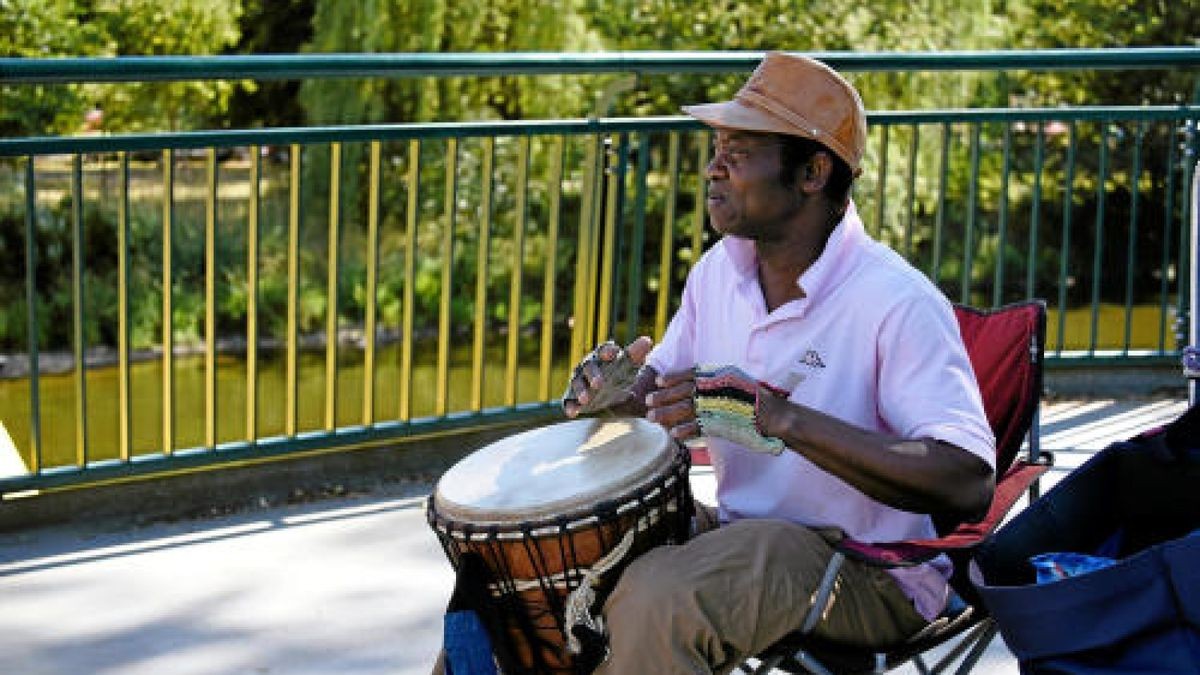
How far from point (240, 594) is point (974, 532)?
87.7 inches

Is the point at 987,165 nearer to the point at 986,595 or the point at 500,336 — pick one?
the point at 500,336

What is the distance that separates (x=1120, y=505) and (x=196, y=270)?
10.2 metres

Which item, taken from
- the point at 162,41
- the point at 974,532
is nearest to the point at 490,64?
the point at 974,532

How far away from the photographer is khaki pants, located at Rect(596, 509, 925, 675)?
10.9 feet

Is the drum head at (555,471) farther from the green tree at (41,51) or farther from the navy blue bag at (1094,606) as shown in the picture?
the green tree at (41,51)

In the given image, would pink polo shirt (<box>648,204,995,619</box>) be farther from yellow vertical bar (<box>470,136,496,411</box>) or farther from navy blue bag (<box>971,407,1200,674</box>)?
yellow vertical bar (<box>470,136,496,411</box>)

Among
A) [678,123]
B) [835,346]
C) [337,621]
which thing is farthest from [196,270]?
[835,346]

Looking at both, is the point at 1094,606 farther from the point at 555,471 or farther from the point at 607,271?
the point at 607,271

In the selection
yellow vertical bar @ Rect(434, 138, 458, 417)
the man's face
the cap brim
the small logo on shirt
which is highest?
the cap brim

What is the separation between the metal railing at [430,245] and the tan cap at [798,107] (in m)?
2.22

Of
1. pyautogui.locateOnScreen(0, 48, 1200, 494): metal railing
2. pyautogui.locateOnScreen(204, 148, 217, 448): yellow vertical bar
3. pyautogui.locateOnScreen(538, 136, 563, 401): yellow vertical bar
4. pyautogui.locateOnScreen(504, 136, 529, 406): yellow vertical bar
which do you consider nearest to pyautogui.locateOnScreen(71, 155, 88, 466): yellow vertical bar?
pyautogui.locateOnScreen(0, 48, 1200, 494): metal railing

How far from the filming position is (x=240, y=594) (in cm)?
523

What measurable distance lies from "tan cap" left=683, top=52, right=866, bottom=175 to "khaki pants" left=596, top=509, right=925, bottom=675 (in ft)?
2.19

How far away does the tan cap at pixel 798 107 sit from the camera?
360 centimetres
